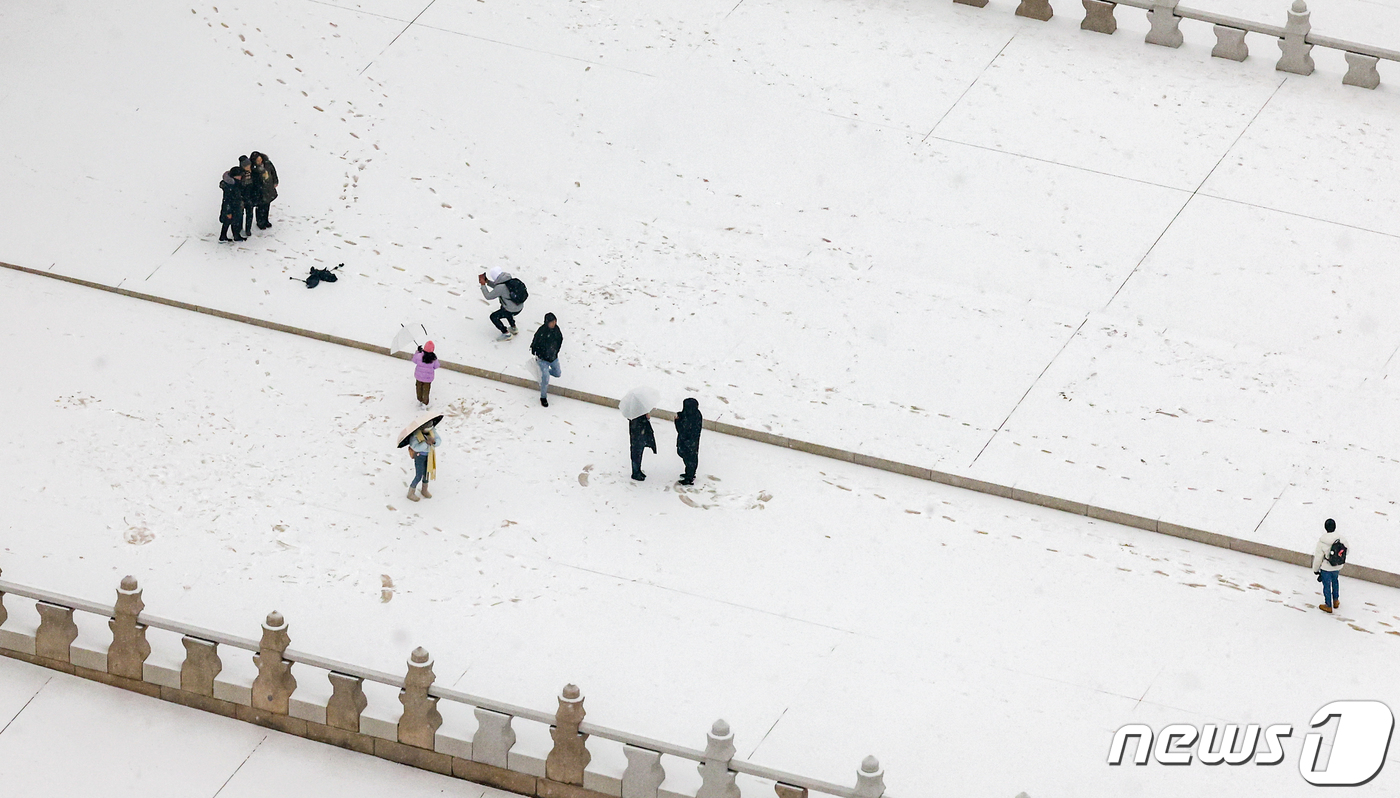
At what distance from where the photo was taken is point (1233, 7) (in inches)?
1235

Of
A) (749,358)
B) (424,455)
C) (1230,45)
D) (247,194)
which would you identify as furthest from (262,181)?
(1230,45)

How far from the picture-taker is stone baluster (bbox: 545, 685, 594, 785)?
19891 millimetres

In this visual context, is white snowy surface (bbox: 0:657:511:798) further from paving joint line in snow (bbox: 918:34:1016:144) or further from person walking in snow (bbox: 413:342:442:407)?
paving joint line in snow (bbox: 918:34:1016:144)

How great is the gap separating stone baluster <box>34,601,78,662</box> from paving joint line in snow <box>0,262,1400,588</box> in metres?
5.43

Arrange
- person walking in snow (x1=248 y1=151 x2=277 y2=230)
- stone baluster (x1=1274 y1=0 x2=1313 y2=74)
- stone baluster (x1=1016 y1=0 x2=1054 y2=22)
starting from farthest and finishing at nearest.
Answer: stone baluster (x1=1016 y1=0 x2=1054 y2=22) → stone baluster (x1=1274 y1=0 x2=1313 y2=74) → person walking in snow (x1=248 y1=151 x2=277 y2=230)

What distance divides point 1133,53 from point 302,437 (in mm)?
13073

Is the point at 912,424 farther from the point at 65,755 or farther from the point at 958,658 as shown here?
the point at 65,755

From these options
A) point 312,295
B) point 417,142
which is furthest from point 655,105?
point 312,295

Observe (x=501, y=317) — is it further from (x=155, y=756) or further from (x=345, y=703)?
(x=155, y=756)

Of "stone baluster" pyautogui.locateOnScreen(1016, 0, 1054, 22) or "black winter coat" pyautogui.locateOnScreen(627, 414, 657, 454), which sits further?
"stone baluster" pyautogui.locateOnScreen(1016, 0, 1054, 22)

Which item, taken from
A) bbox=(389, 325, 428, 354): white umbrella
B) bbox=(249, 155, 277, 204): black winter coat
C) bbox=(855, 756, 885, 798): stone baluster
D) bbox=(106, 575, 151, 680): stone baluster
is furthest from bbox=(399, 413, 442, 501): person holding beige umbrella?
bbox=(855, 756, 885, 798): stone baluster

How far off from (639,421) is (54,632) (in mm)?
6353

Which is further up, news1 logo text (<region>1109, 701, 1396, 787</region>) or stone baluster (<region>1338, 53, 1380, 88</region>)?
stone baluster (<region>1338, 53, 1380, 88</region>)

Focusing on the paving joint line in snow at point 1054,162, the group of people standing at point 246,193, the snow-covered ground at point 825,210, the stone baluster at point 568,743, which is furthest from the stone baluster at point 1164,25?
the stone baluster at point 568,743
